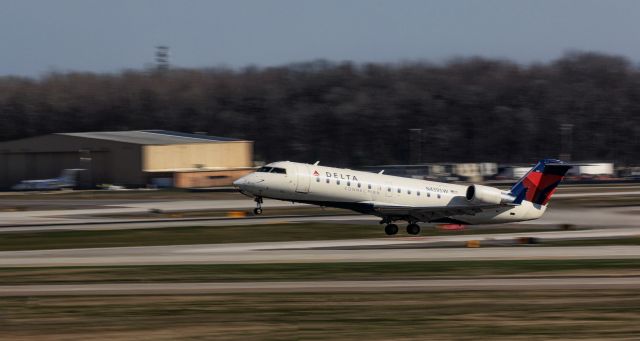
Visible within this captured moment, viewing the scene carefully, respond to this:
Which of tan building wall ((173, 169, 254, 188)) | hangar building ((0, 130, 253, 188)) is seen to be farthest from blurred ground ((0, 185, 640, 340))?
hangar building ((0, 130, 253, 188))

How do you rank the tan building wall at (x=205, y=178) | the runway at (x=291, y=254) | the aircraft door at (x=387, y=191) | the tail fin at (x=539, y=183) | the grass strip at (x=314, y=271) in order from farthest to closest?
1. the tan building wall at (x=205, y=178)
2. the tail fin at (x=539, y=183)
3. the aircraft door at (x=387, y=191)
4. the runway at (x=291, y=254)
5. the grass strip at (x=314, y=271)

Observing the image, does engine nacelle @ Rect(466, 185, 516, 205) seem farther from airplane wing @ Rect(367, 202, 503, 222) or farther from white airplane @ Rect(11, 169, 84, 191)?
white airplane @ Rect(11, 169, 84, 191)

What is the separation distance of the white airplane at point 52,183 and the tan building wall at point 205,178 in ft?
41.9

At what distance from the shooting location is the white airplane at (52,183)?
355ft

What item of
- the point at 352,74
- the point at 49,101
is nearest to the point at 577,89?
the point at 352,74

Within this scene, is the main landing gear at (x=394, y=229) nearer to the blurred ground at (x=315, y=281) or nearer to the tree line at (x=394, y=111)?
the blurred ground at (x=315, y=281)

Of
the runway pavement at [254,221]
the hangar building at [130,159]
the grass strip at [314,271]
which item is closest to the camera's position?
the grass strip at [314,271]

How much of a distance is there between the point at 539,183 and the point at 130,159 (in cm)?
7134

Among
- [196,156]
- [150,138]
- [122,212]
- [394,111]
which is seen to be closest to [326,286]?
[122,212]

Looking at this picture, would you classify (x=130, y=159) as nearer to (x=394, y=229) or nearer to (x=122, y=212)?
(x=122, y=212)

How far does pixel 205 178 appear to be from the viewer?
368 ft

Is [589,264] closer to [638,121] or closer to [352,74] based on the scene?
[638,121]

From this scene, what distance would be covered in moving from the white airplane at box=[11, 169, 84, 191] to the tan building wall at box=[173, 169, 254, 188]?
41.9ft

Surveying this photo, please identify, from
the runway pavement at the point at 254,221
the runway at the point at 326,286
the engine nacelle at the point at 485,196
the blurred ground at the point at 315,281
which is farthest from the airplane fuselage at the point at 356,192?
the runway at the point at 326,286
